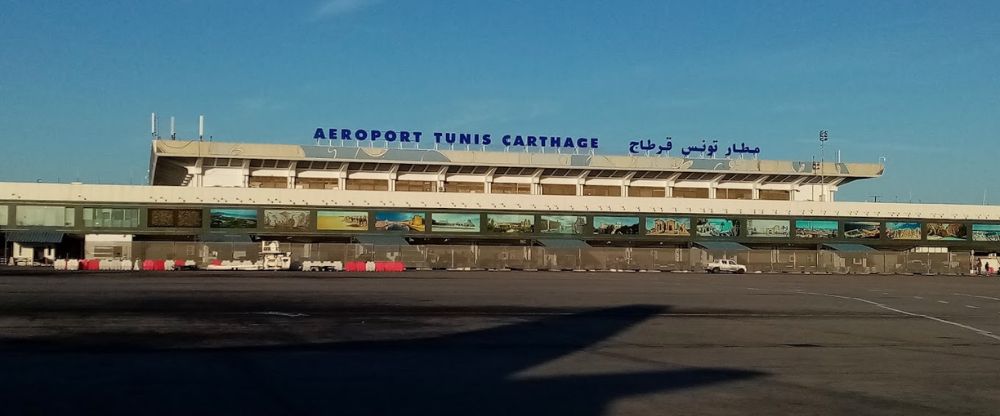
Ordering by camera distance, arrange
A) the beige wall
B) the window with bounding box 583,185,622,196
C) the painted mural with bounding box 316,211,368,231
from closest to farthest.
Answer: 1. the beige wall
2. the painted mural with bounding box 316,211,368,231
3. the window with bounding box 583,185,622,196

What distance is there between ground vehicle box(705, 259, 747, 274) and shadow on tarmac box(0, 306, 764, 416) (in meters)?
75.1

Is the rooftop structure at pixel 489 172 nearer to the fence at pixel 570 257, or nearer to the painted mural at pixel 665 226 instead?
the painted mural at pixel 665 226

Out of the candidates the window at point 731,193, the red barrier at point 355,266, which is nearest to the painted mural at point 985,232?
the window at point 731,193

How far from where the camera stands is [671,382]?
668 inches

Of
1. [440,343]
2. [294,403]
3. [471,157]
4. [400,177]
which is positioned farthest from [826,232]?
[294,403]

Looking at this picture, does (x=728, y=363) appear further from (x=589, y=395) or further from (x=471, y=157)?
(x=471, y=157)

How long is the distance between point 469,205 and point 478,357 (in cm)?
8838

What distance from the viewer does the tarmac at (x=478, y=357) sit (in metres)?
14.4

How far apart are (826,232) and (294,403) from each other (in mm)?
112703

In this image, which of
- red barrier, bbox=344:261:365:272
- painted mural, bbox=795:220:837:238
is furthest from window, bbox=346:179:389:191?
painted mural, bbox=795:220:837:238

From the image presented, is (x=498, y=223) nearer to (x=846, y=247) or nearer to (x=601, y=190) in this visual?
(x=601, y=190)

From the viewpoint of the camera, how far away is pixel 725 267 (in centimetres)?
9462

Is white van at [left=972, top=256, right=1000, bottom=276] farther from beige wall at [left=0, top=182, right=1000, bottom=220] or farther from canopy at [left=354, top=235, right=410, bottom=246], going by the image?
canopy at [left=354, top=235, right=410, bottom=246]

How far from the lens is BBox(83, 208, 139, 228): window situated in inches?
3917
